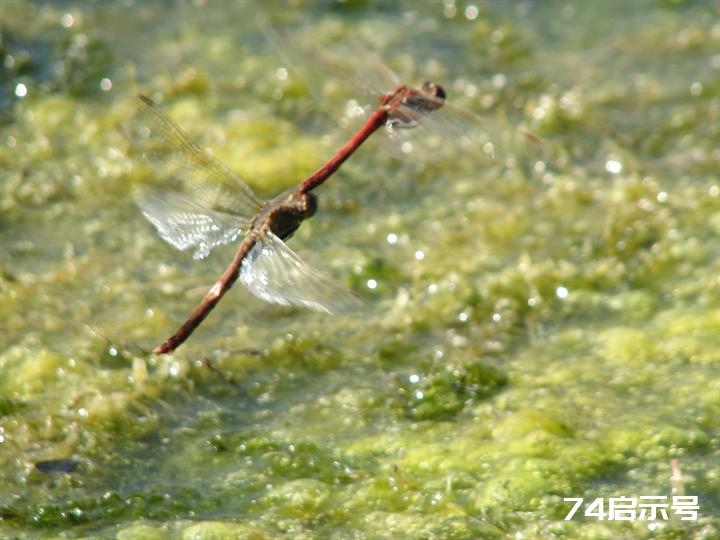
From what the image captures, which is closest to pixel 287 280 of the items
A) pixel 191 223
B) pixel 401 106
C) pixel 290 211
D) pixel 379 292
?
pixel 290 211

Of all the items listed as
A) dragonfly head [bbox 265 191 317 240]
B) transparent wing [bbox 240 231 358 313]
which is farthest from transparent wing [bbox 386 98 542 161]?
transparent wing [bbox 240 231 358 313]

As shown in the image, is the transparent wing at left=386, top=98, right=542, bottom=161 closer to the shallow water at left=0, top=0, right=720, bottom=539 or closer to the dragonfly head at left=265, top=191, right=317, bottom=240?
the shallow water at left=0, top=0, right=720, bottom=539

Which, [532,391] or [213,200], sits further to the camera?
[532,391]

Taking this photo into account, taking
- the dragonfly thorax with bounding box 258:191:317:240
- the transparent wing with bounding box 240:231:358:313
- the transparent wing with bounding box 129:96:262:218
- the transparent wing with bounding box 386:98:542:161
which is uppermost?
the transparent wing with bounding box 386:98:542:161

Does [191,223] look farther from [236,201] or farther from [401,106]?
[401,106]

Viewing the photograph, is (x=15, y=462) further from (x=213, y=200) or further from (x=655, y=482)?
(x=655, y=482)

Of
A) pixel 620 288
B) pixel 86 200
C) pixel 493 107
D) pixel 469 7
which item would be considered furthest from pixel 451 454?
pixel 469 7
